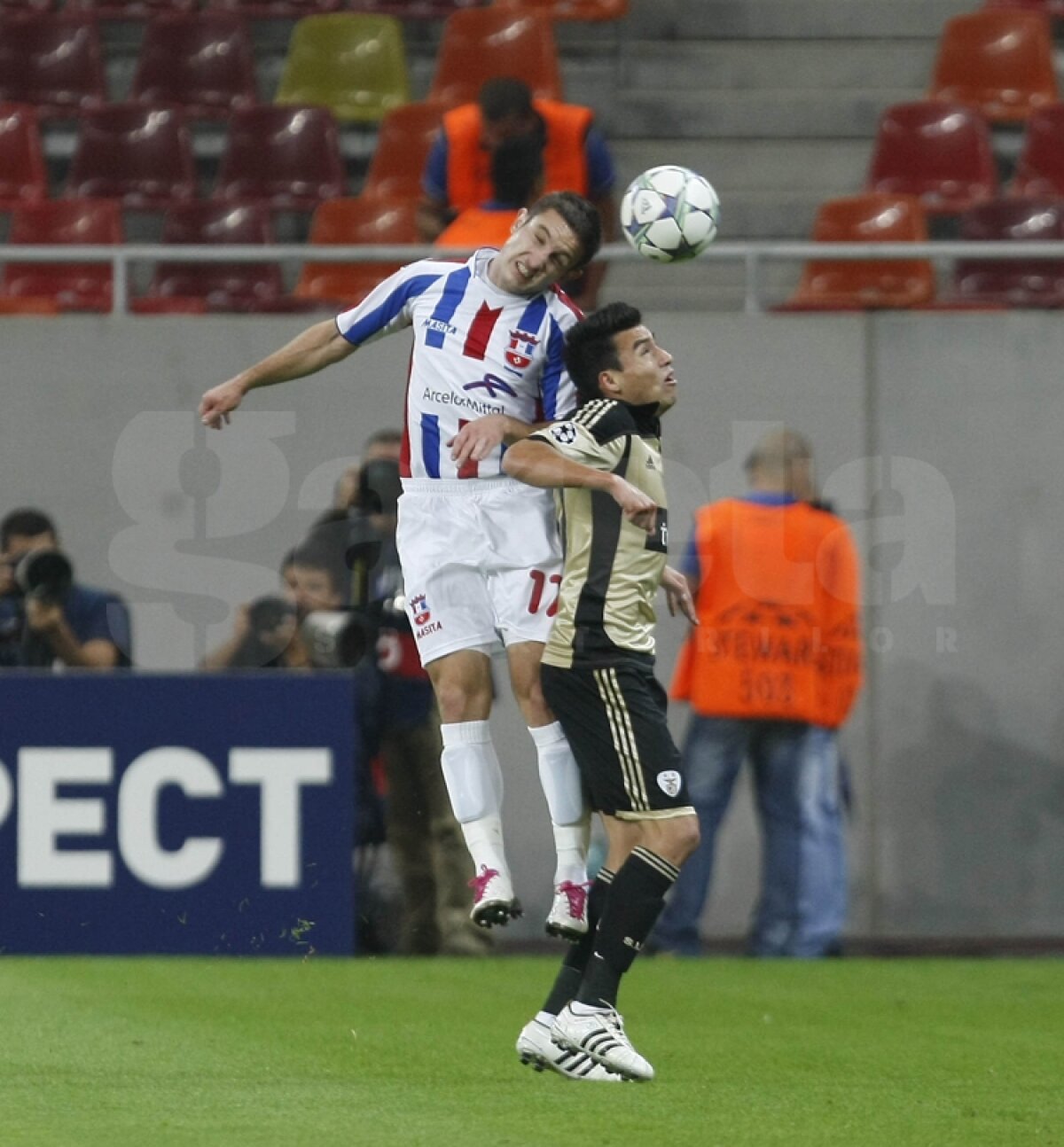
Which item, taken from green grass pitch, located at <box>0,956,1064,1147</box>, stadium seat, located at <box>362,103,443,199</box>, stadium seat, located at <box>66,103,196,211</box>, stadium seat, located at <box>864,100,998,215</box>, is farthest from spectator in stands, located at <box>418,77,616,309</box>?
green grass pitch, located at <box>0,956,1064,1147</box>

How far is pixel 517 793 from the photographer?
1062 centimetres

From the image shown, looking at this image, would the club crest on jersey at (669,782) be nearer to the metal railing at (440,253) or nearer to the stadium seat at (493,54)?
the metal railing at (440,253)

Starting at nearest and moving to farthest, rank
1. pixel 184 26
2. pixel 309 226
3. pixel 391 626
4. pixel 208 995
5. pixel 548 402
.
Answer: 1. pixel 548 402
2. pixel 208 995
3. pixel 391 626
4. pixel 309 226
5. pixel 184 26

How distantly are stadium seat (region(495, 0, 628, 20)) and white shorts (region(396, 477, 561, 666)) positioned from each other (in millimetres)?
7668

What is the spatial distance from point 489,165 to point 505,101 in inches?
13.7

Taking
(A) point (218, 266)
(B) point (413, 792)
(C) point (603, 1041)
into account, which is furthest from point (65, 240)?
(C) point (603, 1041)

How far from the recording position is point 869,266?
11508mm

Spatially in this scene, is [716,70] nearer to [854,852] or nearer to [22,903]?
[854,852]

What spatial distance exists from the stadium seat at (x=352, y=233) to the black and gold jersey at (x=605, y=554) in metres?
5.71

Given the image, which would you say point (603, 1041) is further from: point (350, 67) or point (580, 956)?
point (350, 67)

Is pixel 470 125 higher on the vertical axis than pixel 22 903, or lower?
higher

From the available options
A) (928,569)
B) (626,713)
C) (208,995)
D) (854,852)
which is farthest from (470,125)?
(626,713)

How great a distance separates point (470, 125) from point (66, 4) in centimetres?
460

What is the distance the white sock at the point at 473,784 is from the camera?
632 cm
